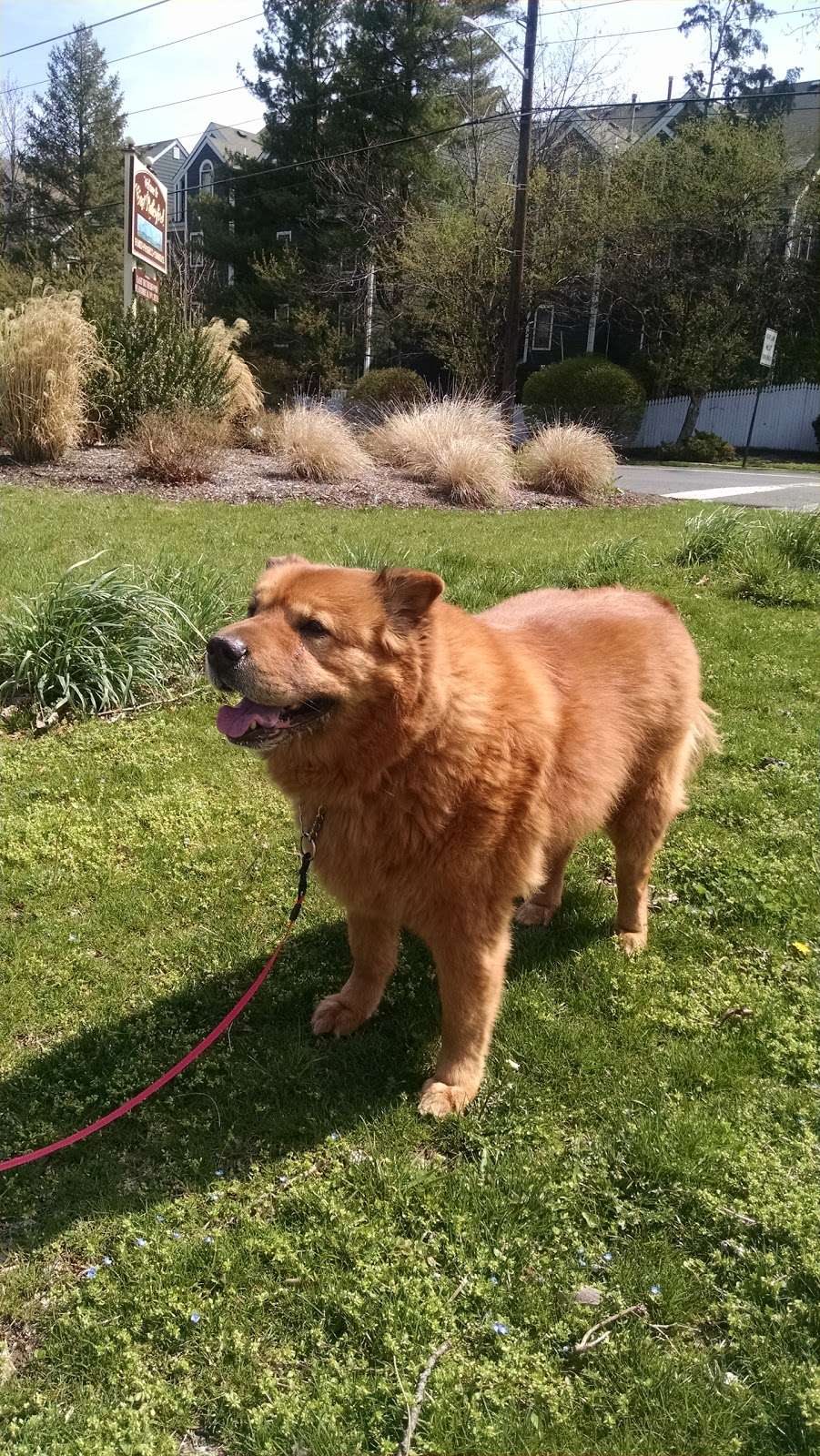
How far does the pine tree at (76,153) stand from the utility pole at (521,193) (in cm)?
3215

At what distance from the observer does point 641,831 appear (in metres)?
3.62

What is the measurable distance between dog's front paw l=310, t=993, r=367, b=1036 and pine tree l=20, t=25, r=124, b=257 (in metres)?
54.1

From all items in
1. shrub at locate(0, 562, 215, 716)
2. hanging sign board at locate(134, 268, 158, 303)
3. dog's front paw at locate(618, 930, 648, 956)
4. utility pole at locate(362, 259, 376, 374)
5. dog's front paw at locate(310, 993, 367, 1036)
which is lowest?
dog's front paw at locate(310, 993, 367, 1036)

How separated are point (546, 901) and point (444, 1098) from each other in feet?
4.34

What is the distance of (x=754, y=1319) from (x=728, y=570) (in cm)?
820

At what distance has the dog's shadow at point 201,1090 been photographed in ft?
8.55

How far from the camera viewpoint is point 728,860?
4406 mm

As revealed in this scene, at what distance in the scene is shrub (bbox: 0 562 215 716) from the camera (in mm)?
5723

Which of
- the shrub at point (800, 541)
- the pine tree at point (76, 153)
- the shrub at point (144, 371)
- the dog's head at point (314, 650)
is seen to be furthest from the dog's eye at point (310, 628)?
the pine tree at point (76, 153)

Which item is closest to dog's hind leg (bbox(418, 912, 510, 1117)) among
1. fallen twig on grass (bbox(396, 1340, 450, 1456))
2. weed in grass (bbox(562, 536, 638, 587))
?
fallen twig on grass (bbox(396, 1340, 450, 1456))

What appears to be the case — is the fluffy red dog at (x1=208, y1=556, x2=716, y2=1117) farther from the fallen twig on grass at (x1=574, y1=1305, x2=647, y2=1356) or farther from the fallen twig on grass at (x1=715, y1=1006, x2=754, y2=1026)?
the fallen twig on grass at (x1=715, y1=1006, x2=754, y2=1026)

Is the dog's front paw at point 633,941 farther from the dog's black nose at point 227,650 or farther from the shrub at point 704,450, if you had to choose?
the shrub at point 704,450

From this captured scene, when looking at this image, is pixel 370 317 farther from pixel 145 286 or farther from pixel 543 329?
pixel 145 286

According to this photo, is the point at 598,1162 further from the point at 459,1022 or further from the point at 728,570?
the point at 728,570
